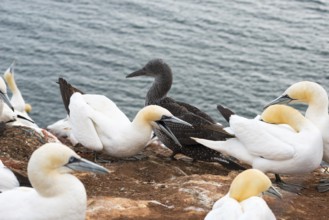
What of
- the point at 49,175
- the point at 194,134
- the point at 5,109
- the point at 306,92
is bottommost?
the point at 5,109

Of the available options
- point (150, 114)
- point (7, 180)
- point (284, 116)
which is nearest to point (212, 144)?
point (150, 114)

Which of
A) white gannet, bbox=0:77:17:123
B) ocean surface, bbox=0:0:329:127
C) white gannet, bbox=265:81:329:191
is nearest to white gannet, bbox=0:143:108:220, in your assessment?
white gannet, bbox=265:81:329:191

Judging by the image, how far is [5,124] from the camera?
9375mm

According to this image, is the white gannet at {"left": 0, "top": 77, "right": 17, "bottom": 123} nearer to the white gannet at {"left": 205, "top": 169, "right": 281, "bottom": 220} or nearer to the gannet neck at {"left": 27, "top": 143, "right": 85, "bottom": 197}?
the gannet neck at {"left": 27, "top": 143, "right": 85, "bottom": 197}

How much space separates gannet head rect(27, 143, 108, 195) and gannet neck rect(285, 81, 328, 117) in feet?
11.3

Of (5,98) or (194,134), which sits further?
(5,98)

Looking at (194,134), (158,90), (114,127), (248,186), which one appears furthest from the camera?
(158,90)

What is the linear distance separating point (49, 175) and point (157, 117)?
3313 mm

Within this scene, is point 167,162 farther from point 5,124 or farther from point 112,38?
point 112,38

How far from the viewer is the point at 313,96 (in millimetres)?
7754

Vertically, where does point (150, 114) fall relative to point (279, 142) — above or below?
below

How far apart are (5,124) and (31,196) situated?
4.37 meters

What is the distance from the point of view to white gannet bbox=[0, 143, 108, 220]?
5055 millimetres

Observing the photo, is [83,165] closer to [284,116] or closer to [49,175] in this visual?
[49,175]
